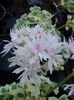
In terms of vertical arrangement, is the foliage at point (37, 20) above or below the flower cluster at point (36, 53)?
below

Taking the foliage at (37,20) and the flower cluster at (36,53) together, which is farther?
the foliage at (37,20)

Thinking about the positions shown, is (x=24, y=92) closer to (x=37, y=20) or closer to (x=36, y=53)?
(x=36, y=53)

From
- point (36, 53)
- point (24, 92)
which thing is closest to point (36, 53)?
point (36, 53)

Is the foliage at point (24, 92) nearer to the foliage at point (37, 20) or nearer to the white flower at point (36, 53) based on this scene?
the white flower at point (36, 53)

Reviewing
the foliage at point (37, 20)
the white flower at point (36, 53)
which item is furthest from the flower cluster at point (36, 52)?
the foliage at point (37, 20)

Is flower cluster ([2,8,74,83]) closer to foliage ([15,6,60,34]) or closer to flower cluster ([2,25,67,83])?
flower cluster ([2,25,67,83])

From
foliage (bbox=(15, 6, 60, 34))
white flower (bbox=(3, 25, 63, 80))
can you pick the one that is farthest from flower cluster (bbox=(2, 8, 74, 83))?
foliage (bbox=(15, 6, 60, 34))

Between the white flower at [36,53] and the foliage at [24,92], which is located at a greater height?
A: the white flower at [36,53]

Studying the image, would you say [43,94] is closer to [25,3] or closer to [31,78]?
[31,78]

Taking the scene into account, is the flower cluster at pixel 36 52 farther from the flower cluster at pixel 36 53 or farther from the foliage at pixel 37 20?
the foliage at pixel 37 20

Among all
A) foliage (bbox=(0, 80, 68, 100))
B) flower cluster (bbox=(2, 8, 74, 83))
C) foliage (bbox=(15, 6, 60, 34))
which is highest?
flower cluster (bbox=(2, 8, 74, 83))

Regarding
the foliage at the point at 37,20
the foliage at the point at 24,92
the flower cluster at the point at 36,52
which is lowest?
the foliage at the point at 24,92

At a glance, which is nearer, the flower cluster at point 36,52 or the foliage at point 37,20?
the flower cluster at point 36,52
